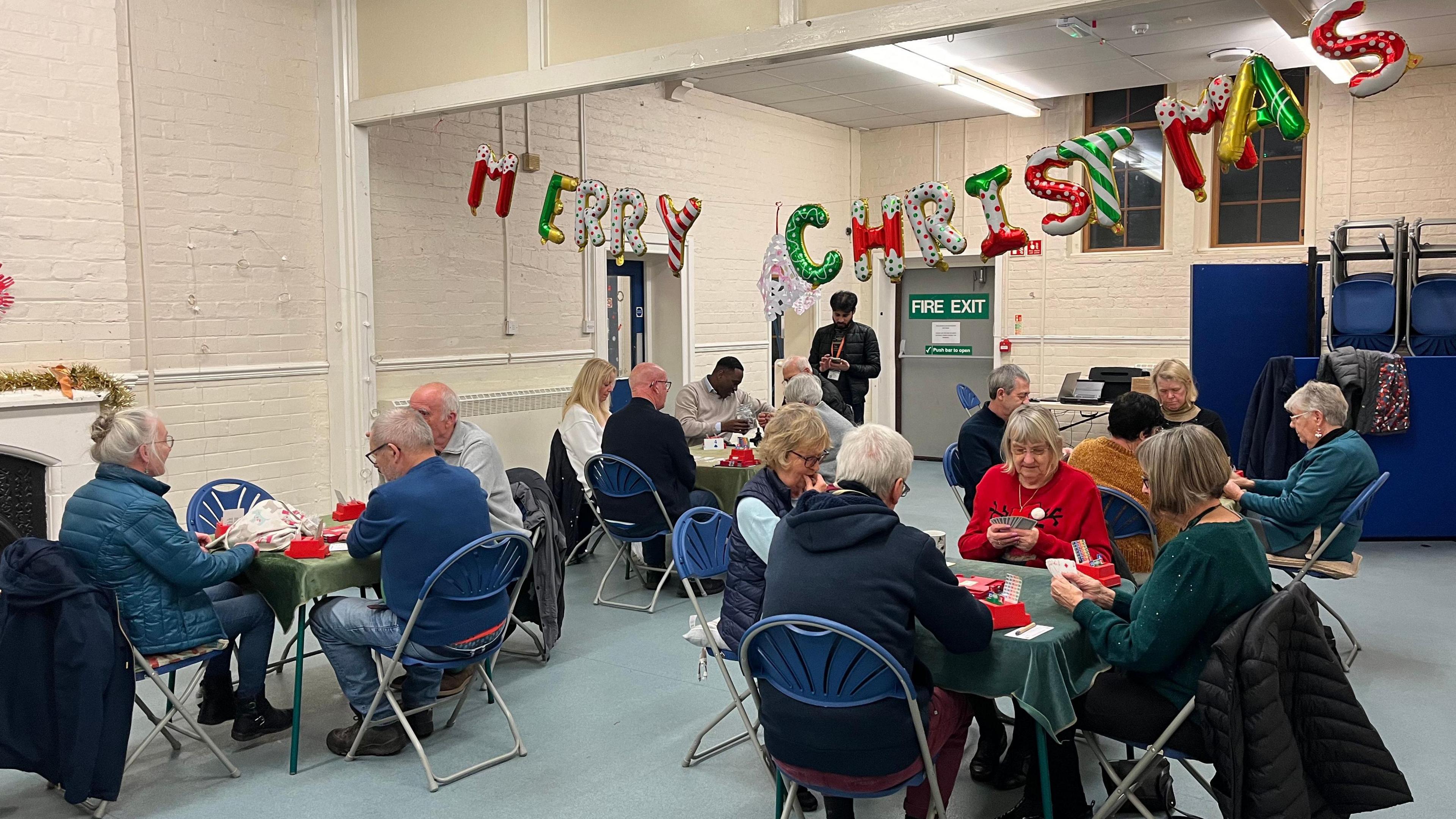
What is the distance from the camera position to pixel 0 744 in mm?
3195

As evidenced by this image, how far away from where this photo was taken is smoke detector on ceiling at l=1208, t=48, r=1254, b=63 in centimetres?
816

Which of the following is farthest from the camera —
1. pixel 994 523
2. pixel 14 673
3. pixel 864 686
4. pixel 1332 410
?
pixel 1332 410

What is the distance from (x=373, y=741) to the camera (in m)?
3.79

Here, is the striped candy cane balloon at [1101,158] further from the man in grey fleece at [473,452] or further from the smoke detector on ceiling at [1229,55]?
the smoke detector on ceiling at [1229,55]

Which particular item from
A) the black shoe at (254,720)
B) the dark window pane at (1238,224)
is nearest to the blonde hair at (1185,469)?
the black shoe at (254,720)

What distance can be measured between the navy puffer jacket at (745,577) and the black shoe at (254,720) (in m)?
1.78

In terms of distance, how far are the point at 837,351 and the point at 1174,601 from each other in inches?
228

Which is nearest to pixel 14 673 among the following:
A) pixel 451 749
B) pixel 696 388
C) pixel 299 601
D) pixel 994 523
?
pixel 299 601

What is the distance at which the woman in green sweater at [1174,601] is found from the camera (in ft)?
8.08

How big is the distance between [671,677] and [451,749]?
1.02 metres

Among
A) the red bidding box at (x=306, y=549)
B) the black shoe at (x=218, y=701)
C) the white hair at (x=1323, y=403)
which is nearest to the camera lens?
the red bidding box at (x=306, y=549)

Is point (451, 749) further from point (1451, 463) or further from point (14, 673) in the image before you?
point (1451, 463)

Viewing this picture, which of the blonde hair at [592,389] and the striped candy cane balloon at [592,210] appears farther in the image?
the striped candy cane balloon at [592,210]

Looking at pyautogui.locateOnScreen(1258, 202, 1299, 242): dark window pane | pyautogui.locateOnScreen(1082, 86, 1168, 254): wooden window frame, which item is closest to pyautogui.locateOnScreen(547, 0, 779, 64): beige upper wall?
pyautogui.locateOnScreen(1082, 86, 1168, 254): wooden window frame
